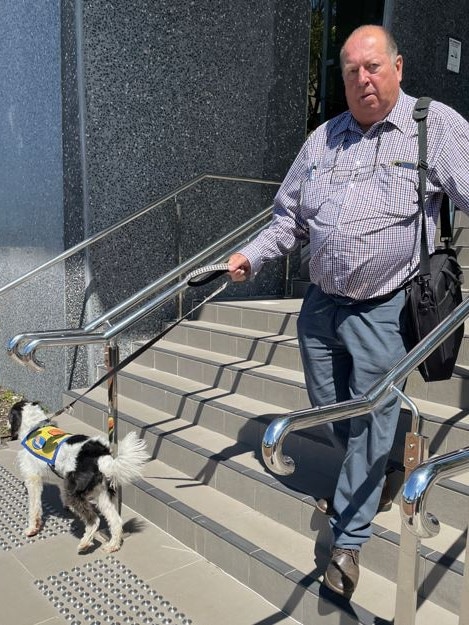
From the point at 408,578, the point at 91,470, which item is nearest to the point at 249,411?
the point at 91,470

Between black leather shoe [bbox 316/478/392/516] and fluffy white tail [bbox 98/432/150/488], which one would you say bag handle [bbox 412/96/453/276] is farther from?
fluffy white tail [bbox 98/432/150/488]

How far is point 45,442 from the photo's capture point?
3.04m

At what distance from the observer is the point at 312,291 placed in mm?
2367

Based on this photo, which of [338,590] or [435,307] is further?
[338,590]

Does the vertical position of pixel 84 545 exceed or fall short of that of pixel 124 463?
it falls short

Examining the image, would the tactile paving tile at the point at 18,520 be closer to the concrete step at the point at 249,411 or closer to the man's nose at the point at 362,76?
the concrete step at the point at 249,411

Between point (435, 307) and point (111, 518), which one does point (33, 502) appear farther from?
point (435, 307)

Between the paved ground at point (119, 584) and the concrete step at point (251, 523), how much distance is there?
86 mm

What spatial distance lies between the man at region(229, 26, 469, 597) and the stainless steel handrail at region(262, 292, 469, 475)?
22 cm

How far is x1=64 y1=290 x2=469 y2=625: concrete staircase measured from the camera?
2301 millimetres

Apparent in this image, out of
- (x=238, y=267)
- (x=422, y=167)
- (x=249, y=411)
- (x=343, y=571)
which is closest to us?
(x=422, y=167)

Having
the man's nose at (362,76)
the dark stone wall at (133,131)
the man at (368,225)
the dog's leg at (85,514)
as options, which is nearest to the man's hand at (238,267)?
the man at (368,225)

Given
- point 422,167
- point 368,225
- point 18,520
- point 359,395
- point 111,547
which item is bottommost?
point 18,520

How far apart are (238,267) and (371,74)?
2.87 ft
